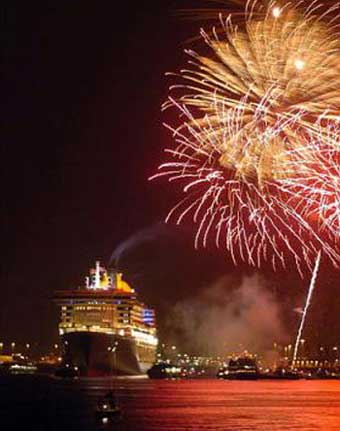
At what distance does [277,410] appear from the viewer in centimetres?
5709

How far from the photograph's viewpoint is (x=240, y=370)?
163250 mm

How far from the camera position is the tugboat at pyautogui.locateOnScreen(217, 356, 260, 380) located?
161 meters

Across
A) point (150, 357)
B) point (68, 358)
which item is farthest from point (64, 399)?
point (150, 357)

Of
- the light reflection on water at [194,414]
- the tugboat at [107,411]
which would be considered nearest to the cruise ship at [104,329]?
the light reflection on water at [194,414]

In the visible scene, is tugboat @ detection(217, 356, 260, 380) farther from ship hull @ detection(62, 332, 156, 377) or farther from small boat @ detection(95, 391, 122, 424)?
small boat @ detection(95, 391, 122, 424)

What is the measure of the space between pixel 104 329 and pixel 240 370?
43.6 m

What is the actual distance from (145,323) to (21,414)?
8946cm

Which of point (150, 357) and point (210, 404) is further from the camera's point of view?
point (150, 357)

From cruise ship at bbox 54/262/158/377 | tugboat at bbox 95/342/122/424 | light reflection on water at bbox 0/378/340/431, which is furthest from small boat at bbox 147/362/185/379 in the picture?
tugboat at bbox 95/342/122/424

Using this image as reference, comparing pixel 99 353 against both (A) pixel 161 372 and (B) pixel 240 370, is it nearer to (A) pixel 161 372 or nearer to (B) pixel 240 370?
(A) pixel 161 372

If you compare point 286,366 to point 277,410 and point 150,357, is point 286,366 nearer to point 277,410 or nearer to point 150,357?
point 150,357

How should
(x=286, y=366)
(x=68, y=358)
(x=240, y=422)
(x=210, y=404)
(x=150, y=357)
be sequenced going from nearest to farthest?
1. (x=240, y=422)
2. (x=210, y=404)
3. (x=68, y=358)
4. (x=150, y=357)
5. (x=286, y=366)

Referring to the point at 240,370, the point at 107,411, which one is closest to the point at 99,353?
the point at 240,370

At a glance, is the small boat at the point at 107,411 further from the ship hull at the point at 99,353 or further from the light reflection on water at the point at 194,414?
the ship hull at the point at 99,353
